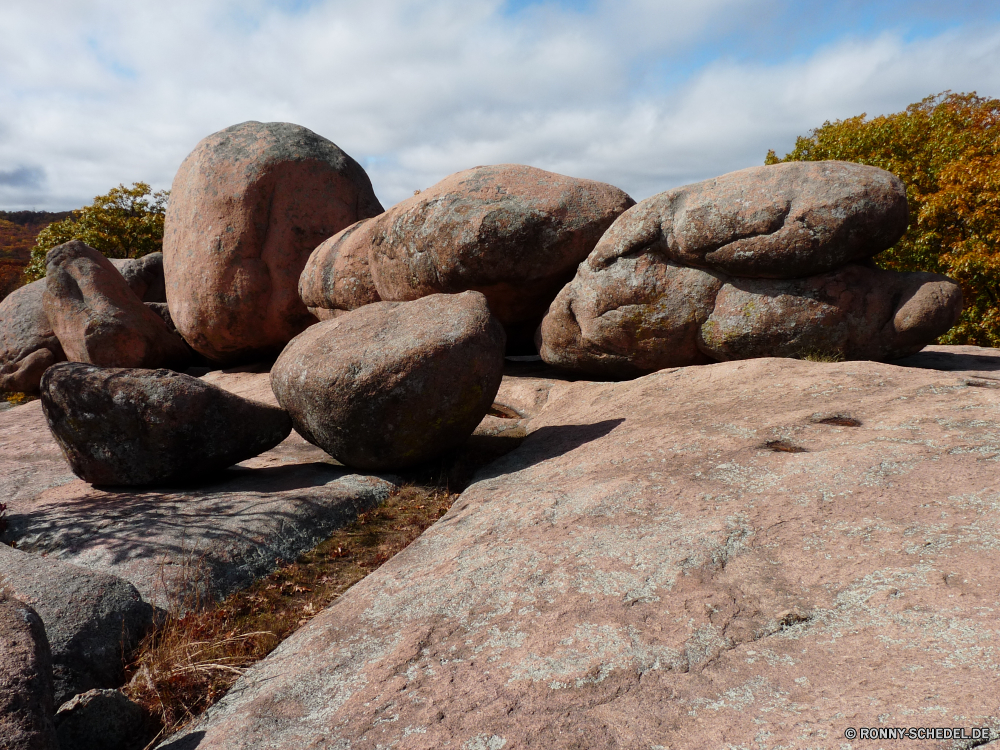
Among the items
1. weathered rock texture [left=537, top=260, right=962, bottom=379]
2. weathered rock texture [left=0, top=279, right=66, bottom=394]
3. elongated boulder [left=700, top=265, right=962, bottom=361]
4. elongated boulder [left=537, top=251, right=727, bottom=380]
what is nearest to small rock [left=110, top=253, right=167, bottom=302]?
weathered rock texture [left=0, top=279, right=66, bottom=394]

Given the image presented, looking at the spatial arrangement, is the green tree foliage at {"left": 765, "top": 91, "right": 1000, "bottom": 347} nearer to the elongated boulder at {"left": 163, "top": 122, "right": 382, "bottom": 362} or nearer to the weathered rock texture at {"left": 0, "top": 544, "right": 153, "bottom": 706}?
the elongated boulder at {"left": 163, "top": 122, "right": 382, "bottom": 362}

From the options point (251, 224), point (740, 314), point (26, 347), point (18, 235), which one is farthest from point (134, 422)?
point (18, 235)

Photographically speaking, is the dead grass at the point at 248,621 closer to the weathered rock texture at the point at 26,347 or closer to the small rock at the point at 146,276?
the weathered rock texture at the point at 26,347

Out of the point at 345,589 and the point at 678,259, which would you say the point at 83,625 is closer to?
the point at 345,589

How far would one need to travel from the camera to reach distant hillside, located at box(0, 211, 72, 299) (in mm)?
33441

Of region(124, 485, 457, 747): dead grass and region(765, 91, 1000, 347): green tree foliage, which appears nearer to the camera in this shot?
region(124, 485, 457, 747): dead grass

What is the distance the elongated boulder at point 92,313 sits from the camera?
13.5 metres

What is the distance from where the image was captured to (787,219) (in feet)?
26.7

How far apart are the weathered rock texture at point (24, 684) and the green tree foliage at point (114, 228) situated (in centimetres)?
2352

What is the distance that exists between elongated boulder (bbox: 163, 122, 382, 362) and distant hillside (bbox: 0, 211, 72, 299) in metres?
25.0

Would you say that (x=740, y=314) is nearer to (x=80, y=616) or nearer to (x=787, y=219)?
(x=787, y=219)

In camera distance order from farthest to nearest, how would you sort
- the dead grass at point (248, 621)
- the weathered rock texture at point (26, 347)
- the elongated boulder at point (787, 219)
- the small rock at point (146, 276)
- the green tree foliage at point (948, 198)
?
the small rock at point (146, 276) → the weathered rock texture at point (26, 347) → the green tree foliage at point (948, 198) → the elongated boulder at point (787, 219) → the dead grass at point (248, 621)

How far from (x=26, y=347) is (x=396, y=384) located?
512 inches

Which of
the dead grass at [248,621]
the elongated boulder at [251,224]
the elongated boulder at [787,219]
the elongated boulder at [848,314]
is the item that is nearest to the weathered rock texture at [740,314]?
the elongated boulder at [848,314]
